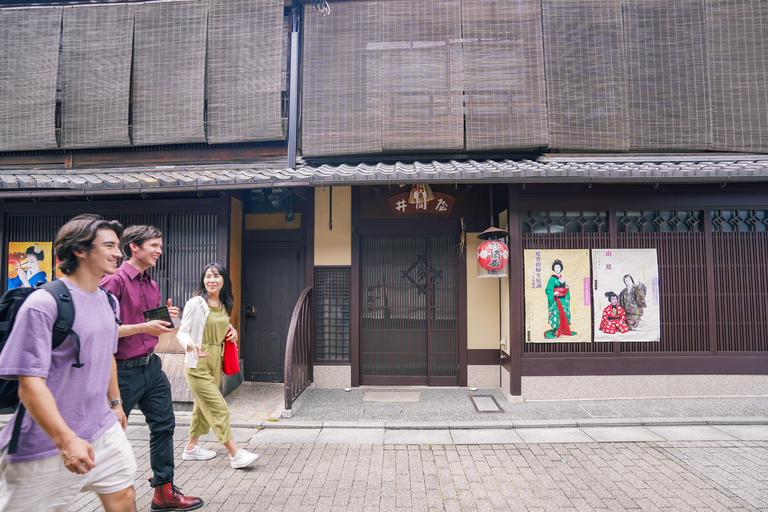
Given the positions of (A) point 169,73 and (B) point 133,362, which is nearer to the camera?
(B) point 133,362

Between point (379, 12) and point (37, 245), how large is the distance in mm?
8184

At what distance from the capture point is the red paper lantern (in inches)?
251

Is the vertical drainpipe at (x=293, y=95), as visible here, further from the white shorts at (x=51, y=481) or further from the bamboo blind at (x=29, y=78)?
the white shorts at (x=51, y=481)

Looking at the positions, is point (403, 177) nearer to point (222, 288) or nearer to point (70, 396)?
point (222, 288)

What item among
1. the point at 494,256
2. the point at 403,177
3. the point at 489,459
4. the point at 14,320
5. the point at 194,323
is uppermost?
the point at 403,177

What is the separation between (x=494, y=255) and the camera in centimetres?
639

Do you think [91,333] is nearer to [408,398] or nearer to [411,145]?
[408,398]

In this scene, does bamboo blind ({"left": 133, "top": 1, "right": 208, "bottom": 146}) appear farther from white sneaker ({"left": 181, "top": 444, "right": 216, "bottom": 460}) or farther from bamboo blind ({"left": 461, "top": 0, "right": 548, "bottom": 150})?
white sneaker ({"left": 181, "top": 444, "right": 216, "bottom": 460})

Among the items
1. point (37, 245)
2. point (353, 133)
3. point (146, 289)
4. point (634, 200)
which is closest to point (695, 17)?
point (634, 200)

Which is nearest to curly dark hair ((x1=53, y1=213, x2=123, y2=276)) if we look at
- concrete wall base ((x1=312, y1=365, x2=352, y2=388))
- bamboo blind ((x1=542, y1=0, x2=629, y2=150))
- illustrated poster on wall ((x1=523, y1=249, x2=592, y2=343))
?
concrete wall base ((x1=312, y1=365, x2=352, y2=388))

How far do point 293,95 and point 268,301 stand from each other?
4343mm

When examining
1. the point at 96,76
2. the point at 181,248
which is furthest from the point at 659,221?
the point at 96,76

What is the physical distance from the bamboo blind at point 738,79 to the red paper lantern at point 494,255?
16.9 feet

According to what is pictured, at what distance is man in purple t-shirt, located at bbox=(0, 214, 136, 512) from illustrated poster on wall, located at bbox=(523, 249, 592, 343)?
5976mm
